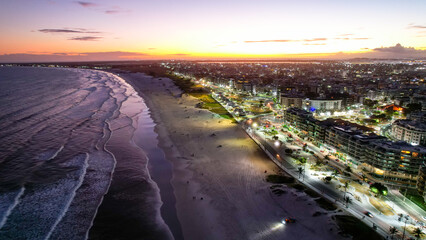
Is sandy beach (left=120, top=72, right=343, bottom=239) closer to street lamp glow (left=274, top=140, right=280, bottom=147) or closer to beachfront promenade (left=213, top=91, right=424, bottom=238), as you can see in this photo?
beachfront promenade (left=213, top=91, right=424, bottom=238)

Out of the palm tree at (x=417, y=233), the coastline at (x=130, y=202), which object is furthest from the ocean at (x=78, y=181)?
the palm tree at (x=417, y=233)

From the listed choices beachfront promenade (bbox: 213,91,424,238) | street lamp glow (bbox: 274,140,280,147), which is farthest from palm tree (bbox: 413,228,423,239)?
street lamp glow (bbox: 274,140,280,147)

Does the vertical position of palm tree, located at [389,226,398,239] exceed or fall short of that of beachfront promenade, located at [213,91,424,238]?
it exceeds it

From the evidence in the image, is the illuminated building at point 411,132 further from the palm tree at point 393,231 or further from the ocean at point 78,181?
the ocean at point 78,181

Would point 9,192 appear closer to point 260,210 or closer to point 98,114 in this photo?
point 260,210

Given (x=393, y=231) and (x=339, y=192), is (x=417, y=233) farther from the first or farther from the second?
(x=339, y=192)

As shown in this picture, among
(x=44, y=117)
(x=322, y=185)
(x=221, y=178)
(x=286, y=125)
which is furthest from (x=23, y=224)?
(x=286, y=125)
